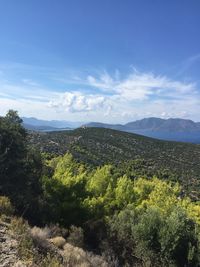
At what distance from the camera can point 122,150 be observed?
95000mm

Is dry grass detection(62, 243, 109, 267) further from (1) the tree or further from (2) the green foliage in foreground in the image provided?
(1) the tree

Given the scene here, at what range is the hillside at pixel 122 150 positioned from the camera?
Answer: 7761 cm

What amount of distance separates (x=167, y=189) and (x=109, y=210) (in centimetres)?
1212

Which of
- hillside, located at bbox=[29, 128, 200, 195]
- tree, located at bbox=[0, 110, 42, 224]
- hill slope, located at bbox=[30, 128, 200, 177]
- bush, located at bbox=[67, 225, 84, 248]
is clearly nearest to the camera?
bush, located at bbox=[67, 225, 84, 248]

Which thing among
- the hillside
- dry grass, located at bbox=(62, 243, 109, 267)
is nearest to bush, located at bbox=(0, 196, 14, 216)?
dry grass, located at bbox=(62, 243, 109, 267)

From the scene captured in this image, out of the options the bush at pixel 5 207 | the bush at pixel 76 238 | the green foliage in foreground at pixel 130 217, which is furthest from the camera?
the green foliage in foreground at pixel 130 217

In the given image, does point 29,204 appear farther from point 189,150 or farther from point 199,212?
point 189,150

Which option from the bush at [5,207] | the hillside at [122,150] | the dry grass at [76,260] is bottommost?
the hillside at [122,150]

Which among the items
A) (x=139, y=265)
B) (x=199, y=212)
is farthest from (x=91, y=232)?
(x=199, y=212)

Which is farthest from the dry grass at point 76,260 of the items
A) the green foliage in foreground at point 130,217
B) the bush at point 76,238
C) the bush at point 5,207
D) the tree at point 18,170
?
the tree at point 18,170

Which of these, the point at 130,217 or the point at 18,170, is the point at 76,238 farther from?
the point at 18,170

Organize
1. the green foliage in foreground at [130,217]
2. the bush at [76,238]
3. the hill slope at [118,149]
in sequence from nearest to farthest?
the bush at [76,238]
the green foliage in foreground at [130,217]
the hill slope at [118,149]

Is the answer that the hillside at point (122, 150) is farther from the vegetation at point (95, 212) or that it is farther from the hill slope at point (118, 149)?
the vegetation at point (95, 212)

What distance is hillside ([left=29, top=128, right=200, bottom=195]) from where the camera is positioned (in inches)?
3056
